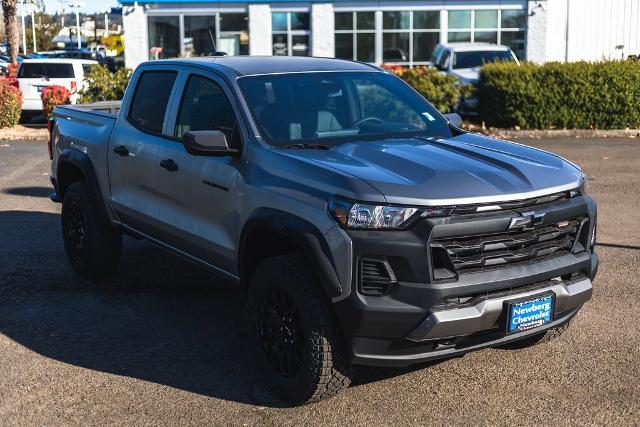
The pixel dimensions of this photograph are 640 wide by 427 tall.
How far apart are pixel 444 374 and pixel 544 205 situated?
1.22m

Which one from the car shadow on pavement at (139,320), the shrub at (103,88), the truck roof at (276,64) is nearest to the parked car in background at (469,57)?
the shrub at (103,88)

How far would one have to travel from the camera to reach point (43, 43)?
7219cm

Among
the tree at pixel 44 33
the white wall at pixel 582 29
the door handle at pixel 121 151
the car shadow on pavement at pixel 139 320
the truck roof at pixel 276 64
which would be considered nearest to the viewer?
the car shadow on pavement at pixel 139 320

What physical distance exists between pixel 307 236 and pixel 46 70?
19.2 metres

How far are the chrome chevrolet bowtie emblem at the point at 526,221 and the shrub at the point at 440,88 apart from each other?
13.6m

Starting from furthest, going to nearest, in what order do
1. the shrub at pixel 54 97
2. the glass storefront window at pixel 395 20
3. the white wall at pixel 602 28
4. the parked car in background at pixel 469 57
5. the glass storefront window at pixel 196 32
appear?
the white wall at pixel 602 28
the glass storefront window at pixel 196 32
the glass storefront window at pixel 395 20
the parked car in background at pixel 469 57
the shrub at pixel 54 97

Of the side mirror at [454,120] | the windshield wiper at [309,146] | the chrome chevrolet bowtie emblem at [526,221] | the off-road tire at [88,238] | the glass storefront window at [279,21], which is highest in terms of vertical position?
the glass storefront window at [279,21]

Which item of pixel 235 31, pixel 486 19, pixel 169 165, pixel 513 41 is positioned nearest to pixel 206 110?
pixel 169 165

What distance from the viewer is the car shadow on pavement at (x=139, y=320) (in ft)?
17.4

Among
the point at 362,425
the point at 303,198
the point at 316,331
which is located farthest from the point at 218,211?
the point at 362,425

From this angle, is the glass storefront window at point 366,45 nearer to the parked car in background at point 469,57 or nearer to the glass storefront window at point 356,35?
the glass storefront window at point 356,35

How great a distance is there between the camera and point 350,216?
14.5ft

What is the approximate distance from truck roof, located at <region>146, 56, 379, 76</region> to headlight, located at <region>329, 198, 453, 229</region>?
1.70 m

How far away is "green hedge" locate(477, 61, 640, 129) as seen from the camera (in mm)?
17500
